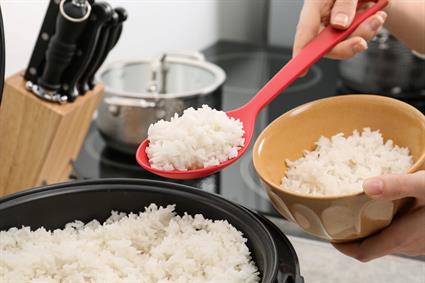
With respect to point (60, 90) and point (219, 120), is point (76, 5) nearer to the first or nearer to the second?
point (60, 90)

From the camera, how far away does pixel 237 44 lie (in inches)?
98.9

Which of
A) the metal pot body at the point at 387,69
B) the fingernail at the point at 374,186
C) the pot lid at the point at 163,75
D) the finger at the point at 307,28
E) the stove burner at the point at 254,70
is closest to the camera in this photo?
the fingernail at the point at 374,186

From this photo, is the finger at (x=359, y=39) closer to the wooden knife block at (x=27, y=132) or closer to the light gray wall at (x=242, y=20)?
the wooden knife block at (x=27, y=132)

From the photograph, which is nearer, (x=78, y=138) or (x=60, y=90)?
(x=60, y=90)

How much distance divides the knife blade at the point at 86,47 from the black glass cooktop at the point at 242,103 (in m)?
0.31

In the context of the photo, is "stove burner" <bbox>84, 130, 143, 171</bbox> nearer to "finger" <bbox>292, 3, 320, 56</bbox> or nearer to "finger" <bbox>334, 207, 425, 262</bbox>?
"finger" <bbox>292, 3, 320, 56</bbox>

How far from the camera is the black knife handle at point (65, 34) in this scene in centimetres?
109

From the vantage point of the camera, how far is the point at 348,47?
1.12 metres

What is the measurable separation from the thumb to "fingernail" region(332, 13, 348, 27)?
0.35 m

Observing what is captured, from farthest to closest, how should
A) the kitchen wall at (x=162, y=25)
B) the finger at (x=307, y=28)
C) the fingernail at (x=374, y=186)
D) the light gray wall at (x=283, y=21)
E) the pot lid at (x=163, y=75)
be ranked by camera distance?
the light gray wall at (x=283, y=21) < the pot lid at (x=163, y=75) < the kitchen wall at (x=162, y=25) < the finger at (x=307, y=28) < the fingernail at (x=374, y=186)

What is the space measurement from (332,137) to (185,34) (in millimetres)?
1243

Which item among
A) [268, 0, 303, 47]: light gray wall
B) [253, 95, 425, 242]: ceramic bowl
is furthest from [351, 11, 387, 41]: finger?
[268, 0, 303, 47]: light gray wall

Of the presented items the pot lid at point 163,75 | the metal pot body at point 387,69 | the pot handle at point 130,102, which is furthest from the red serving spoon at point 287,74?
the metal pot body at point 387,69

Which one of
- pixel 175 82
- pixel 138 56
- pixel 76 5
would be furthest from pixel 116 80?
pixel 76 5
